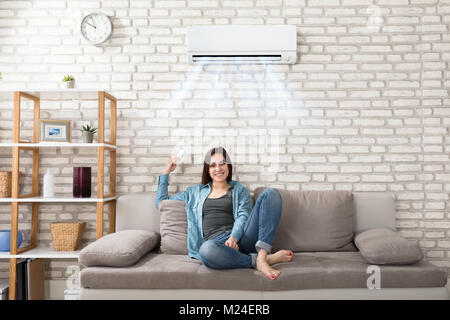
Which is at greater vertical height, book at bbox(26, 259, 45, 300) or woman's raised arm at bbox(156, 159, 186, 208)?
woman's raised arm at bbox(156, 159, 186, 208)

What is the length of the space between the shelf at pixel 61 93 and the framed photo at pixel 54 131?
0.21m

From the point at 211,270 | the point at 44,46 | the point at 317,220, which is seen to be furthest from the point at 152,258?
the point at 44,46

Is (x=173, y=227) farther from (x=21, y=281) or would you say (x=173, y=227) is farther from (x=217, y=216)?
(x=21, y=281)

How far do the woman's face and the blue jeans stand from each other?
0.38 meters

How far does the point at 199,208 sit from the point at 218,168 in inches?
11.7

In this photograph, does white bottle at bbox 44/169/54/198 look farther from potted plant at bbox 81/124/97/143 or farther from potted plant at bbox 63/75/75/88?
potted plant at bbox 63/75/75/88

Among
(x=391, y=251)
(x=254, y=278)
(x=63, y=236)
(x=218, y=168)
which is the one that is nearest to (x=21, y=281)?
(x=63, y=236)

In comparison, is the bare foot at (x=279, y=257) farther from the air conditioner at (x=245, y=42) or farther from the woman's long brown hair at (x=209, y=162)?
the air conditioner at (x=245, y=42)

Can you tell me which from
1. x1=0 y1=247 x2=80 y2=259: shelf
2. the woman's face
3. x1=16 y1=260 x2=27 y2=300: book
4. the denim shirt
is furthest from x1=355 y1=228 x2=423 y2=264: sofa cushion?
x1=16 y1=260 x2=27 y2=300: book

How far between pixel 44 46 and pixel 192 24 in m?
1.17

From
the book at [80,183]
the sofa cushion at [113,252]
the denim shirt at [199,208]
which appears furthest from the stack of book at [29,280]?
the denim shirt at [199,208]

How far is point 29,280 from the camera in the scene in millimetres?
2713

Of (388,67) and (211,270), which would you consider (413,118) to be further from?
(211,270)

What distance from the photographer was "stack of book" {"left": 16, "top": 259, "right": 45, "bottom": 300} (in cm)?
268
